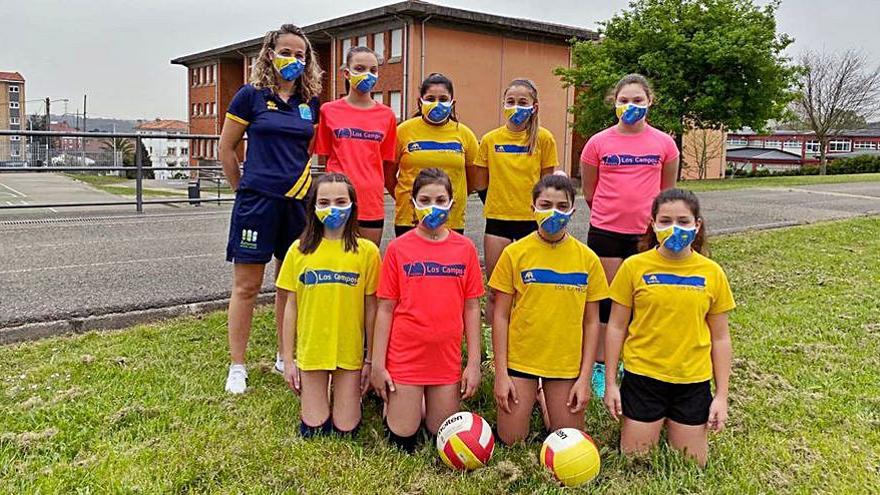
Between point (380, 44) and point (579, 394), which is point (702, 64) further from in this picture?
point (579, 394)

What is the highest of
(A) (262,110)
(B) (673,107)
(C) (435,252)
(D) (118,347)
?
(B) (673,107)

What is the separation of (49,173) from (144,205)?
1.88 metres

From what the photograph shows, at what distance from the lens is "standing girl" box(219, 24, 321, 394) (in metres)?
4.14

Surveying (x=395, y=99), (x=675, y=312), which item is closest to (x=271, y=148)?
(x=675, y=312)

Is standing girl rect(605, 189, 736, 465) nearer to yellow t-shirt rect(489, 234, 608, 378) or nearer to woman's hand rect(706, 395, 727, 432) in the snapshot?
woman's hand rect(706, 395, 727, 432)

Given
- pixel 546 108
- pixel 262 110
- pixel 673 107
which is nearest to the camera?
pixel 262 110

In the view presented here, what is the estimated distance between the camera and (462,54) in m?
32.2

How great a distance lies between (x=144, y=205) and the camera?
1462 centimetres

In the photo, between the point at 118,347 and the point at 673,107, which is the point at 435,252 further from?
the point at 673,107

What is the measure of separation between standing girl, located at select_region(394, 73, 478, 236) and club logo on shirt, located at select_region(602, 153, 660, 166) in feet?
3.03

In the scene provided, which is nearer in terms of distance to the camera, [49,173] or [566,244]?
[566,244]

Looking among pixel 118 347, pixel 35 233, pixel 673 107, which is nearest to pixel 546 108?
pixel 673 107

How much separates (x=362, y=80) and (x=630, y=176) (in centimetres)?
170

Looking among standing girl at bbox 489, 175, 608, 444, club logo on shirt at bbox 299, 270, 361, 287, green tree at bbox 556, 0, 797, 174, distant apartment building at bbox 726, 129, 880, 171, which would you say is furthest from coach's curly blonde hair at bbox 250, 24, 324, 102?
distant apartment building at bbox 726, 129, 880, 171
